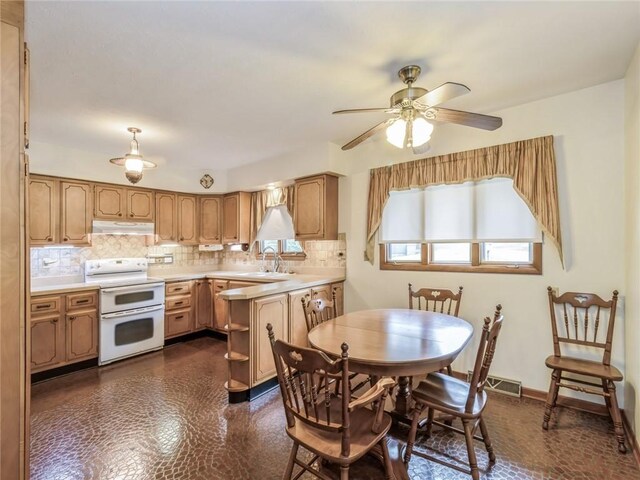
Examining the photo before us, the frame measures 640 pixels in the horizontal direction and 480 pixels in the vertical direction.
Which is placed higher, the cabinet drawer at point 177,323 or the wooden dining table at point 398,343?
the wooden dining table at point 398,343

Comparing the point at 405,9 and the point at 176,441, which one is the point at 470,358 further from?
the point at 405,9

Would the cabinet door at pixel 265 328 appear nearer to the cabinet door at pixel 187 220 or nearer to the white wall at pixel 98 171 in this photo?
the cabinet door at pixel 187 220

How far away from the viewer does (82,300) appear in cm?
354

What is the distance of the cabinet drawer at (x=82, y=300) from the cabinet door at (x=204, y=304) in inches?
52.8

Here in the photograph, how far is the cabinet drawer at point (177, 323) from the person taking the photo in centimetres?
431

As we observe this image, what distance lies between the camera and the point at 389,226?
3.57 meters

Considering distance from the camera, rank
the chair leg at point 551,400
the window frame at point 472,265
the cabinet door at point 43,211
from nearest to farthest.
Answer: the chair leg at point 551,400 → the window frame at point 472,265 → the cabinet door at point 43,211

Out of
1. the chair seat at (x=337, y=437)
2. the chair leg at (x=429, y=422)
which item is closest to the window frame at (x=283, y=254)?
the chair leg at (x=429, y=422)

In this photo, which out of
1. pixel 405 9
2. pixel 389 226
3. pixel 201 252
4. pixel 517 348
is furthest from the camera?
pixel 201 252

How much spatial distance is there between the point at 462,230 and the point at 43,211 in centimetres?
471

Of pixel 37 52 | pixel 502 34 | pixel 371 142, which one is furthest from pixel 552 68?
pixel 37 52

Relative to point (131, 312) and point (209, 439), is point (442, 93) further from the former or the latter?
point (131, 312)

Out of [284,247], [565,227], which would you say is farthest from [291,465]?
[284,247]

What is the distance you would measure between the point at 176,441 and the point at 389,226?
281 cm
